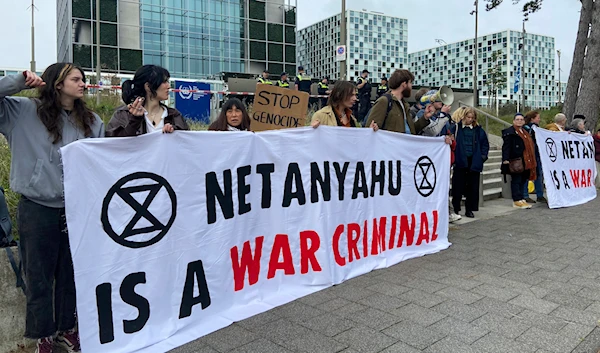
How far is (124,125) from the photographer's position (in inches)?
132

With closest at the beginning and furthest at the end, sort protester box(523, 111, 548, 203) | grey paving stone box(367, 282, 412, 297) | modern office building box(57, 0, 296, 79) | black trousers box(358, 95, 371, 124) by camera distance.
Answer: grey paving stone box(367, 282, 412, 297), protester box(523, 111, 548, 203), black trousers box(358, 95, 371, 124), modern office building box(57, 0, 296, 79)

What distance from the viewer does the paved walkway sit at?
3141 millimetres

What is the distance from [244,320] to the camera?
3.51 meters

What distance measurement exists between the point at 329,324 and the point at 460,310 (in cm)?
105

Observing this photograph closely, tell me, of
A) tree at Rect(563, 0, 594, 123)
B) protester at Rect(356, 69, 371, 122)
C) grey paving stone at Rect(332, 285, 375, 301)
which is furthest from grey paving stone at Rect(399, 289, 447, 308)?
tree at Rect(563, 0, 594, 123)

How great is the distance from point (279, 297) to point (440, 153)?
9.64ft

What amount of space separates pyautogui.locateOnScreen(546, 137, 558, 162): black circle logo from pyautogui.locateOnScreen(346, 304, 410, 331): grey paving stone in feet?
22.0

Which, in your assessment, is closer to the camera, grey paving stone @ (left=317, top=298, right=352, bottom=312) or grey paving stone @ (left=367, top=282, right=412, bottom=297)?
grey paving stone @ (left=317, top=298, right=352, bottom=312)

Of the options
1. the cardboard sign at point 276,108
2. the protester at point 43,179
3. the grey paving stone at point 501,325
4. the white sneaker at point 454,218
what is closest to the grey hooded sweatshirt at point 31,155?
the protester at point 43,179

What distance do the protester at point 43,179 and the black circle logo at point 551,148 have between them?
8.34 meters

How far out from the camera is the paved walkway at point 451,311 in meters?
3.14

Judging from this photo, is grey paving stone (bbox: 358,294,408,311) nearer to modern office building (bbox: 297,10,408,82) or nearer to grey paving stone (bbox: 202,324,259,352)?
grey paving stone (bbox: 202,324,259,352)

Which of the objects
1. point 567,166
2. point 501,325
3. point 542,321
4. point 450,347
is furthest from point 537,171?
point 450,347

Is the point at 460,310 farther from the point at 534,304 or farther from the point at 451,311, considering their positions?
the point at 534,304
